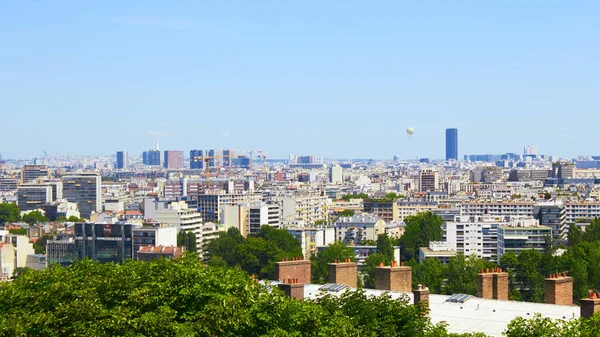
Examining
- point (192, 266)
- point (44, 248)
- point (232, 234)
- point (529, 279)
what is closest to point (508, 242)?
point (232, 234)

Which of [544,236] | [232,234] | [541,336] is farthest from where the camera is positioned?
[232,234]

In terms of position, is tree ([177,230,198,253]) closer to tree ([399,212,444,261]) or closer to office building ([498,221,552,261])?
tree ([399,212,444,261])

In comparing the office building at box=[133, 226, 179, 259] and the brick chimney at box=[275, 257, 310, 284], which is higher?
the brick chimney at box=[275, 257, 310, 284]

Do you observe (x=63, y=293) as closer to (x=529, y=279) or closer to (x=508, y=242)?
(x=529, y=279)

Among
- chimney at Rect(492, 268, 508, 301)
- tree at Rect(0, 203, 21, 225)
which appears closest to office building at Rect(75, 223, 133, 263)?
tree at Rect(0, 203, 21, 225)

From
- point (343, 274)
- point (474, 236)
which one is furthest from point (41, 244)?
point (343, 274)

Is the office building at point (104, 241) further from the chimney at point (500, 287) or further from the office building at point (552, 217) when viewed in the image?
the chimney at point (500, 287)

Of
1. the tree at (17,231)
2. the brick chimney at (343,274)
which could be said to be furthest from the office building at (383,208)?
the brick chimney at (343,274)
